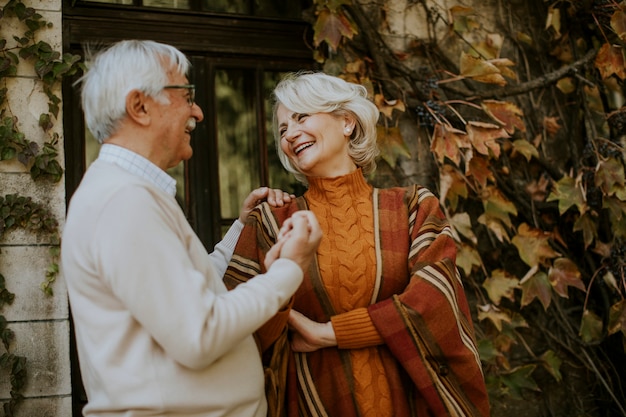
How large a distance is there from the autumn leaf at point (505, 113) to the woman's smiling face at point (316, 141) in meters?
1.11

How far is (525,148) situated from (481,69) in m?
0.39

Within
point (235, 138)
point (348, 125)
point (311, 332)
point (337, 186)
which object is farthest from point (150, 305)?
point (235, 138)

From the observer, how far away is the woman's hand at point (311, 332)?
1.80 metres

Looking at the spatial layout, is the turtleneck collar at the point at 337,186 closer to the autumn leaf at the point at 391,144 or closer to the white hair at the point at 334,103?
the white hair at the point at 334,103

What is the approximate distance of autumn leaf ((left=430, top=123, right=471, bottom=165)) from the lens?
2.90 m

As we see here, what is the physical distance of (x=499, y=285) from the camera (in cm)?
300

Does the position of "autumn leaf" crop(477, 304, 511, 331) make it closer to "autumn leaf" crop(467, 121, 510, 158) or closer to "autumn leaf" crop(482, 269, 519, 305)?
"autumn leaf" crop(482, 269, 519, 305)

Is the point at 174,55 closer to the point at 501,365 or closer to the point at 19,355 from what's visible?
the point at 19,355

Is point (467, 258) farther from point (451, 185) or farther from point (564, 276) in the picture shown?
point (564, 276)

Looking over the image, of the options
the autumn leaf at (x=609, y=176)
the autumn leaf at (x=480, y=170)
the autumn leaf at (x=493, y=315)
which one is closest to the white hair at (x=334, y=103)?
the autumn leaf at (x=480, y=170)

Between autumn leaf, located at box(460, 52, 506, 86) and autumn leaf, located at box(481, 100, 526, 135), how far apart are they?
0.32 ft

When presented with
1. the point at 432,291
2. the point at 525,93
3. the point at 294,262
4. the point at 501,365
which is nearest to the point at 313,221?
the point at 294,262

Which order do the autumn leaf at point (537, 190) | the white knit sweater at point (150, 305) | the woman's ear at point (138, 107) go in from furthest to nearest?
1. the autumn leaf at point (537, 190)
2. the woman's ear at point (138, 107)
3. the white knit sweater at point (150, 305)

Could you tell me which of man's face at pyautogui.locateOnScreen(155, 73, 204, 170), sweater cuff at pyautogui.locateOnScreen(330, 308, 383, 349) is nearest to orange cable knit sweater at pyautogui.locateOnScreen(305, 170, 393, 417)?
sweater cuff at pyautogui.locateOnScreen(330, 308, 383, 349)
